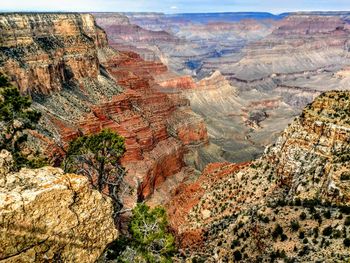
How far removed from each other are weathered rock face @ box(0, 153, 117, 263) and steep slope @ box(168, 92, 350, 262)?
10972mm

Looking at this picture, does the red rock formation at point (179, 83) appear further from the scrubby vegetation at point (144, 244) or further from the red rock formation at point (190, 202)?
the scrubby vegetation at point (144, 244)

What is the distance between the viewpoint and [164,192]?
2562 inches

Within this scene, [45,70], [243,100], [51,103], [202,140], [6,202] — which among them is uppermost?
[6,202]

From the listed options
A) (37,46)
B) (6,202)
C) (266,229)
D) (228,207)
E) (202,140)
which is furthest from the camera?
(202,140)

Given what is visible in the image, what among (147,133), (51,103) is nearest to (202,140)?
(147,133)

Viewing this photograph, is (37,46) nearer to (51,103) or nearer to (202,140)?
(51,103)

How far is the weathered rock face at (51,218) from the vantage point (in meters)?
13.5

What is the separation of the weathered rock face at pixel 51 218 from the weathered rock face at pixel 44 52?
4620 centimetres

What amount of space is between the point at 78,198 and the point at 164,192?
50.7m

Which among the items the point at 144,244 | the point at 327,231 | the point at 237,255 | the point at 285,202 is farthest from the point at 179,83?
the point at 144,244

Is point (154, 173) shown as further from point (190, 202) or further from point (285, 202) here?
point (285, 202)

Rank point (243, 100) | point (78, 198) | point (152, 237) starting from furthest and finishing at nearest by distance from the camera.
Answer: point (243, 100) → point (152, 237) → point (78, 198)

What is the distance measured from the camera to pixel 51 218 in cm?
1401

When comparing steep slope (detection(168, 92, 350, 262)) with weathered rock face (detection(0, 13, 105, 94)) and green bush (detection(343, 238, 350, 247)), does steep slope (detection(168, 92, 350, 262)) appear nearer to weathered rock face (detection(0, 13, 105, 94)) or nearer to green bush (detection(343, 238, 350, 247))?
green bush (detection(343, 238, 350, 247))
